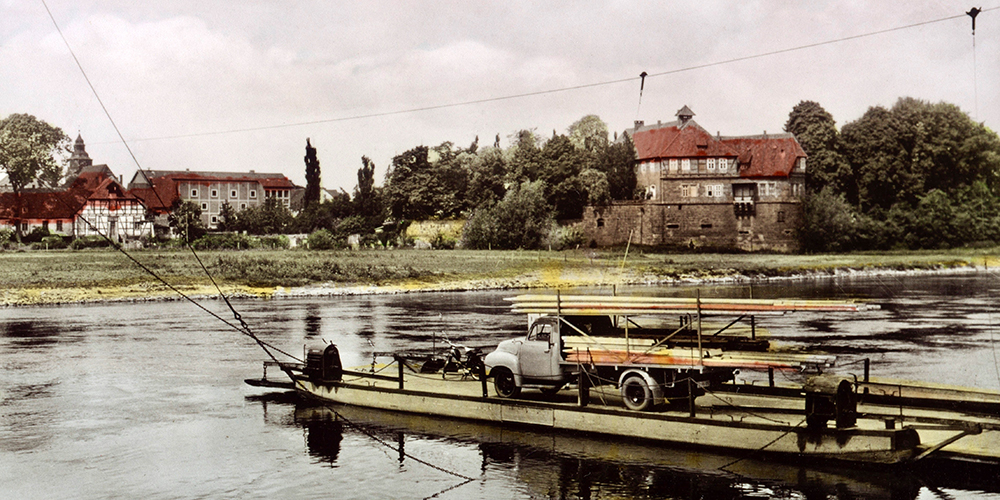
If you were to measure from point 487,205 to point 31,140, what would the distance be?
5665 cm

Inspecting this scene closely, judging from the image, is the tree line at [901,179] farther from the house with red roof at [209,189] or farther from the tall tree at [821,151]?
the house with red roof at [209,189]

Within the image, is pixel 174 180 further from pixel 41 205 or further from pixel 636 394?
pixel 636 394

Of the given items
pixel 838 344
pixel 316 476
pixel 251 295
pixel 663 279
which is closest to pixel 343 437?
pixel 316 476

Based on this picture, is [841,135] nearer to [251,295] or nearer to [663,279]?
[663,279]

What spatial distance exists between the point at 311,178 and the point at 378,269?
5202cm

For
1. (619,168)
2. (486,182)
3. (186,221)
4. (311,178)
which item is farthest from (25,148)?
(619,168)

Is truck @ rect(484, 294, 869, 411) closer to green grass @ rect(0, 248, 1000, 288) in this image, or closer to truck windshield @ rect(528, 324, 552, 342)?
truck windshield @ rect(528, 324, 552, 342)

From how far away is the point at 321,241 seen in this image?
11519cm

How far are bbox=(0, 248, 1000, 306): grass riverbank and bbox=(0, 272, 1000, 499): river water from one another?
2693 centimetres

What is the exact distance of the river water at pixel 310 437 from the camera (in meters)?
20.5

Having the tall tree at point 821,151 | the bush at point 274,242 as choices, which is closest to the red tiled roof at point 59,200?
the bush at point 274,242

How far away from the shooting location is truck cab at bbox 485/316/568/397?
23766 mm

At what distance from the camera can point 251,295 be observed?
82.8 meters

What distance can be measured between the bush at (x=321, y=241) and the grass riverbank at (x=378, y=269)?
6.64 metres
